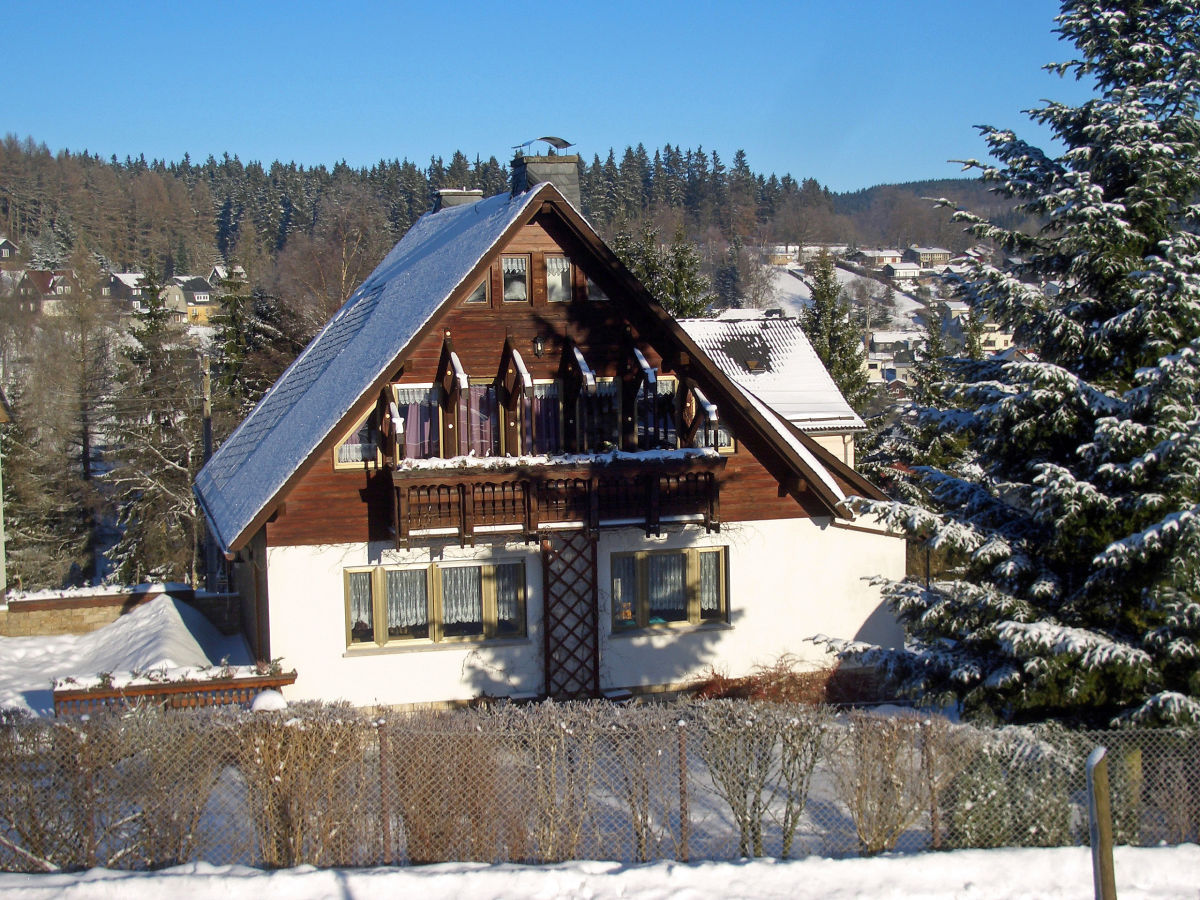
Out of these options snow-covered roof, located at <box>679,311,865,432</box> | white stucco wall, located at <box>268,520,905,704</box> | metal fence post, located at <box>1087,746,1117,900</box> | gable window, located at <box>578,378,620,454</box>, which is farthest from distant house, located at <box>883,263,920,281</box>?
metal fence post, located at <box>1087,746,1117,900</box>

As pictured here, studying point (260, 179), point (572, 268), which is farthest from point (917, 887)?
point (260, 179)

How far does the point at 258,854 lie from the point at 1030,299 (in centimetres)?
872

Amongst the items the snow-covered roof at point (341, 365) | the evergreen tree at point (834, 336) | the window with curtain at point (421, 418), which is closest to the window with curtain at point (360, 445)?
the snow-covered roof at point (341, 365)

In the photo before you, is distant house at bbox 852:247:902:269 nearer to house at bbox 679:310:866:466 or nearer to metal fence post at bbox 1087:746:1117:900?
house at bbox 679:310:866:466

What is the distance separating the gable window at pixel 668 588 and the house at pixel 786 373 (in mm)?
11272

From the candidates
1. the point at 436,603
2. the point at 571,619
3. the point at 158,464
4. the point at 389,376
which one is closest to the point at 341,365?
the point at 389,376

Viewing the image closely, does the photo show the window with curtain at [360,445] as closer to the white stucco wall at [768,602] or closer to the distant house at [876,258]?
the white stucco wall at [768,602]

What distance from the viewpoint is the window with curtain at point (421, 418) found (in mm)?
15391

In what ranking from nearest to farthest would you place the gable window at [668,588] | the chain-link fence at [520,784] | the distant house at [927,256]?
1. the chain-link fence at [520,784]
2. the gable window at [668,588]
3. the distant house at [927,256]

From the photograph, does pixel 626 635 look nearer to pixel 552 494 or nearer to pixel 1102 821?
pixel 552 494

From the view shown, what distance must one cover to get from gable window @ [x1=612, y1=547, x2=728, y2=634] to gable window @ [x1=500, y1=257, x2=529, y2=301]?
4238 millimetres

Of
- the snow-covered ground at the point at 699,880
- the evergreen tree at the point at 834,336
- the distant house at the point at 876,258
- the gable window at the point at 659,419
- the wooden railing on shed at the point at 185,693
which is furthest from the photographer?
the distant house at the point at 876,258

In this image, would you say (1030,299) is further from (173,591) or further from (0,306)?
(0,306)

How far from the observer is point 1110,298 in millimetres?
10023
